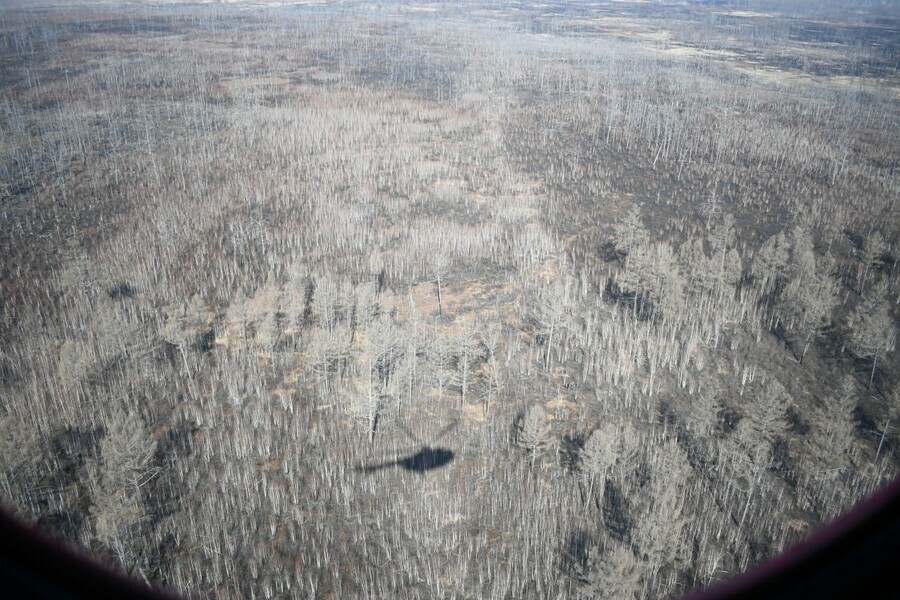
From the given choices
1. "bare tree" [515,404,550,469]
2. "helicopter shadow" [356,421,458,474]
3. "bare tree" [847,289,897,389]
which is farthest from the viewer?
"bare tree" [847,289,897,389]

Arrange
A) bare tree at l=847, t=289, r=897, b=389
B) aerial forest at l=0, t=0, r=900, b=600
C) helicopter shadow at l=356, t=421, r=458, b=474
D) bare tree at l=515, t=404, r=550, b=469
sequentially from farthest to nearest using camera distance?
1. bare tree at l=847, t=289, r=897, b=389
2. bare tree at l=515, t=404, r=550, b=469
3. helicopter shadow at l=356, t=421, r=458, b=474
4. aerial forest at l=0, t=0, r=900, b=600

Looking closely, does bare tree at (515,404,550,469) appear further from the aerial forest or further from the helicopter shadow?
the helicopter shadow

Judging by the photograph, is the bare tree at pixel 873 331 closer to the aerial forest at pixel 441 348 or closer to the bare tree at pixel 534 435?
the aerial forest at pixel 441 348

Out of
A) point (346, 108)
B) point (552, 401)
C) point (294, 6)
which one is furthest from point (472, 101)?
→ point (294, 6)

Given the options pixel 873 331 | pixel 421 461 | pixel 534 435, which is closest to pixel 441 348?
pixel 421 461

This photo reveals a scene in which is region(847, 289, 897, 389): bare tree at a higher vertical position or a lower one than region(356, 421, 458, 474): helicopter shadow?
higher

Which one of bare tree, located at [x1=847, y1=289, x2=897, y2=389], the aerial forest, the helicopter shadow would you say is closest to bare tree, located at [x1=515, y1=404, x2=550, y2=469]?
the aerial forest

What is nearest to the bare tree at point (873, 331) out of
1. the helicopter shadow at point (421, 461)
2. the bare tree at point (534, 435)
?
the bare tree at point (534, 435)

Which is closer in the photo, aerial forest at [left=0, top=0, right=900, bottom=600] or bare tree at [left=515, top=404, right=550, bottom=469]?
aerial forest at [left=0, top=0, right=900, bottom=600]
